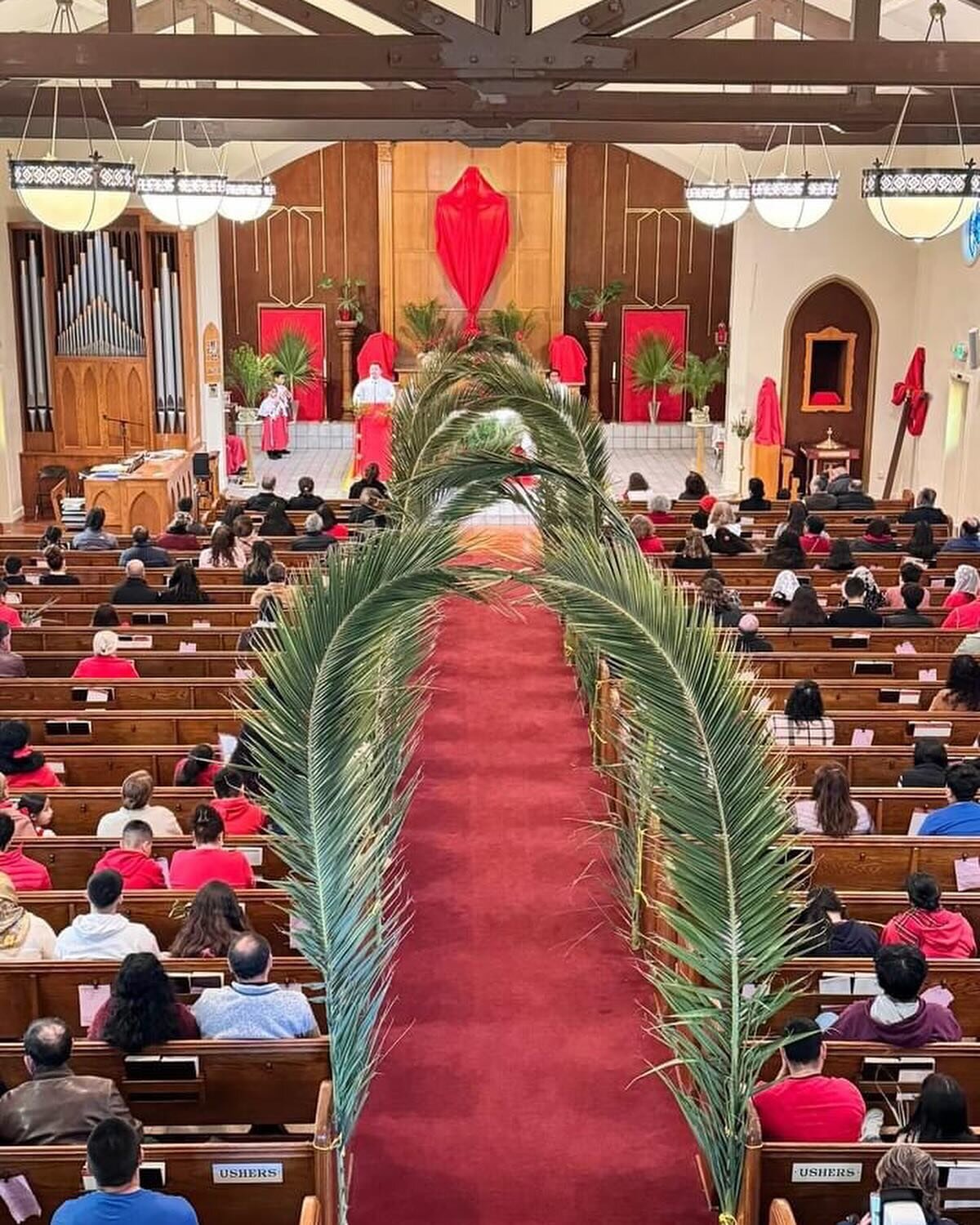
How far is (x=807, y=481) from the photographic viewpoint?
1833 centimetres

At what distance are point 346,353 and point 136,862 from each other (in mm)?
15803

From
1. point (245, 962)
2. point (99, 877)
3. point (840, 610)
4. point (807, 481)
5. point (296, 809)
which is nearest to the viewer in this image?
point (296, 809)

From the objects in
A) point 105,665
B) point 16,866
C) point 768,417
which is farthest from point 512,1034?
point 768,417

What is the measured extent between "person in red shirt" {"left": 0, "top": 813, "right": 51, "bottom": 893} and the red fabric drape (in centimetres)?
1581

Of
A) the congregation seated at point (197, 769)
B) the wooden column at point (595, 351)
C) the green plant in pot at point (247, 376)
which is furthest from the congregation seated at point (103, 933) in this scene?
the wooden column at point (595, 351)

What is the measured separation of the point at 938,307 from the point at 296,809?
14.3 m

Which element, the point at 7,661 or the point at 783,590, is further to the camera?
the point at 783,590

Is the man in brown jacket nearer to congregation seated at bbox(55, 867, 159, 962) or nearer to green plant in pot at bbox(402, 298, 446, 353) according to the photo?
congregation seated at bbox(55, 867, 159, 962)

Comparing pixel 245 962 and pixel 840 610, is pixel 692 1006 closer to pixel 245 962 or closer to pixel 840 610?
pixel 245 962

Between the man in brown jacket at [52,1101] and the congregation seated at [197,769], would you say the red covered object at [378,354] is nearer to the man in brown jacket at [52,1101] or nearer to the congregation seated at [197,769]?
the congregation seated at [197,769]

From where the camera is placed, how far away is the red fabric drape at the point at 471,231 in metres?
20.9

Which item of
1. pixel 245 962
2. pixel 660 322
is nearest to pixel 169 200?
pixel 245 962

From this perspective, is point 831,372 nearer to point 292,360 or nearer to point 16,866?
point 292,360

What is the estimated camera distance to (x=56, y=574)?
34.5 feet
